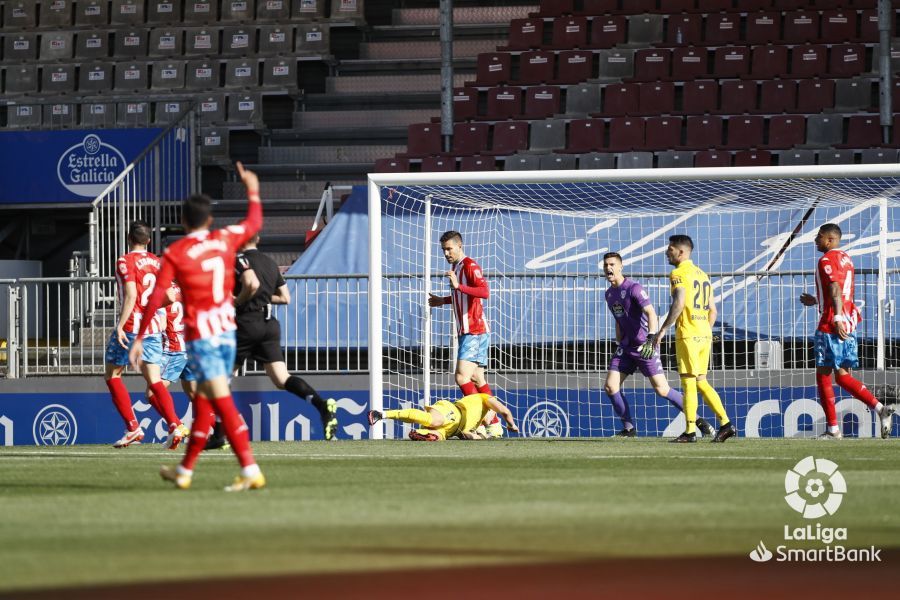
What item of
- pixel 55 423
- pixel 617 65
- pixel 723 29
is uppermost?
pixel 723 29

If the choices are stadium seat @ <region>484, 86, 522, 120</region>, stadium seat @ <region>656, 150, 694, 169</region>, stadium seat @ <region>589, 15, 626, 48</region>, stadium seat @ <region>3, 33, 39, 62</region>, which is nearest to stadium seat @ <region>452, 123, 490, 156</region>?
stadium seat @ <region>484, 86, 522, 120</region>

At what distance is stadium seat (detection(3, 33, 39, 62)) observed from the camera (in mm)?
25094

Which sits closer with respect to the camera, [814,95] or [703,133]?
[703,133]

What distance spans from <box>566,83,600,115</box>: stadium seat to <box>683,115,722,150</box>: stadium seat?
1672 millimetres

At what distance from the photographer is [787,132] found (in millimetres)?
19594

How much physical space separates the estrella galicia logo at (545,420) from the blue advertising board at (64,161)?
822cm

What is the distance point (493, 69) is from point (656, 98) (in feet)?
8.75

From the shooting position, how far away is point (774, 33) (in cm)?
2125

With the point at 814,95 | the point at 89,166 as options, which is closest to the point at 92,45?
the point at 89,166

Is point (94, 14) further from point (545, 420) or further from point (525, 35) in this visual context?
point (545, 420)

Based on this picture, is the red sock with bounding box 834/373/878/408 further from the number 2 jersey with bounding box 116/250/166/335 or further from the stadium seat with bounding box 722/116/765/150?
the stadium seat with bounding box 722/116/765/150

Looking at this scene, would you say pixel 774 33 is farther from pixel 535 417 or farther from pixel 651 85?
pixel 535 417

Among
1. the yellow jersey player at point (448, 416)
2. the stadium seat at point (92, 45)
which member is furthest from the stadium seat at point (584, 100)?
the stadium seat at point (92, 45)

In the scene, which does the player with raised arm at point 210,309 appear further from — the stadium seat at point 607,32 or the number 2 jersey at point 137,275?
the stadium seat at point 607,32
